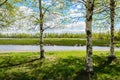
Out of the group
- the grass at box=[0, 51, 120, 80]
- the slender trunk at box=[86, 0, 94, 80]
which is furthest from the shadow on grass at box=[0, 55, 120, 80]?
the slender trunk at box=[86, 0, 94, 80]

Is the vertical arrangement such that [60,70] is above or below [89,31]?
below

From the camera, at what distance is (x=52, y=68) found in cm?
2483

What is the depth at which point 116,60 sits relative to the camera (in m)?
27.6

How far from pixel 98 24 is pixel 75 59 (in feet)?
14.0

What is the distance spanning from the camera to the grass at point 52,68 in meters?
23.3

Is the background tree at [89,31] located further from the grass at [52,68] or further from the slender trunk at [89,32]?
the grass at [52,68]

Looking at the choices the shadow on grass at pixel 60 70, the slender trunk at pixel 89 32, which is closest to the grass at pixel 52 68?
the shadow on grass at pixel 60 70

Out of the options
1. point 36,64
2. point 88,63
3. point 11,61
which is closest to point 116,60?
point 88,63

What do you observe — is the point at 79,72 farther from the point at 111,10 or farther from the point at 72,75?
the point at 111,10

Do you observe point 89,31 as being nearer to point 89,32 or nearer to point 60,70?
point 89,32

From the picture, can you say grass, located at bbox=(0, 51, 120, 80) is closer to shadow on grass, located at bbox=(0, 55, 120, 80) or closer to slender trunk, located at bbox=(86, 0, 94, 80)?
shadow on grass, located at bbox=(0, 55, 120, 80)

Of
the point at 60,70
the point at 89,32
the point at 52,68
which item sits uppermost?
the point at 89,32

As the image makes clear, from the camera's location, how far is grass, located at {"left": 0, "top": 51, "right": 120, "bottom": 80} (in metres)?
23.3

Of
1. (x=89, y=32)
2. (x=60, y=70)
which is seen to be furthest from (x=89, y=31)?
(x=60, y=70)
